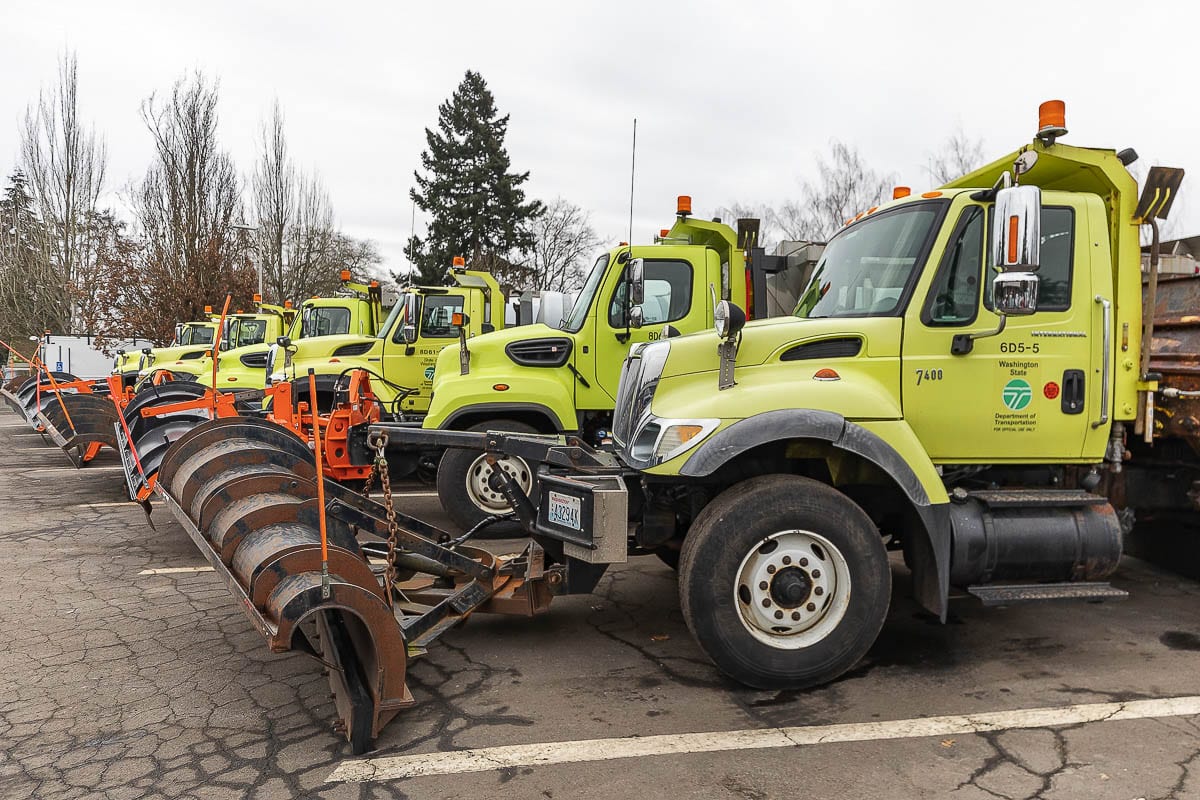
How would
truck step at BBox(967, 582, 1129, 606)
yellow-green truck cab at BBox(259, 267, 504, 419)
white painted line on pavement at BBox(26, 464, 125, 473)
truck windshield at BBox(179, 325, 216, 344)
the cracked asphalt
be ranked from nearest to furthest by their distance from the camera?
the cracked asphalt → truck step at BBox(967, 582, 1129, 606) → yellow-green truck cab at BBox(259, 267, 504, 419) → white painted line on pavement at BBox(26, 464, 125, 473) → truck windshield at BBox(179, 325, 216, 344)

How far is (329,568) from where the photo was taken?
3.56 meters

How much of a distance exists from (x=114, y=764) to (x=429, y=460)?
4.54 m

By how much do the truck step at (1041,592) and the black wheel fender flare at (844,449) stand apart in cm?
22

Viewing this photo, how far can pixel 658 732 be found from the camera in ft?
12.2

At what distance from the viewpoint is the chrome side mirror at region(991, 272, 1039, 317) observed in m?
3.82

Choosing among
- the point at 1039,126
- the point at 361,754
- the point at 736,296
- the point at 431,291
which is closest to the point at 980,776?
the point at 361,754

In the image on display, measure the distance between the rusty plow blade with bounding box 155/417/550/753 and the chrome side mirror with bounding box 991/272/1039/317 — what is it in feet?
8.93

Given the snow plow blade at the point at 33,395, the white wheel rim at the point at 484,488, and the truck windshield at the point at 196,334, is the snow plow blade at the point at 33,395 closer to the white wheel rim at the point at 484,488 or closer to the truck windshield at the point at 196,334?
the truck windshield at the point at 196,334

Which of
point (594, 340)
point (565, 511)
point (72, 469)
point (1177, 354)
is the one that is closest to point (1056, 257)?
point (1177, 354)

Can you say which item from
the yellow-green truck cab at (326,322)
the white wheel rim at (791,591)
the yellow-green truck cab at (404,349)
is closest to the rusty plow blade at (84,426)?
the yellow-green truck cab at (404,349)

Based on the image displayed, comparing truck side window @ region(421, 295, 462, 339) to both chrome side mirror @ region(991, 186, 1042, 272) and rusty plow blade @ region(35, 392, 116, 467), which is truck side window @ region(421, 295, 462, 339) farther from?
chrome side mirror @ region(991, 186, 1042, 272)

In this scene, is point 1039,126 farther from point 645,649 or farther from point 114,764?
point 114,764

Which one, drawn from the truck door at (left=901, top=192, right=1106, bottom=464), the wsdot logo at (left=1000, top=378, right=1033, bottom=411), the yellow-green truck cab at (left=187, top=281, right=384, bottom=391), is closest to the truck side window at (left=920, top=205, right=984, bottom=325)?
the truck door at (left=901, top=192, right=1106, bottom=464)

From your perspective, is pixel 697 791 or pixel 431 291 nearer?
pixel 697 791
